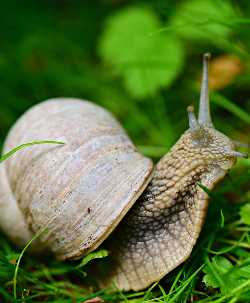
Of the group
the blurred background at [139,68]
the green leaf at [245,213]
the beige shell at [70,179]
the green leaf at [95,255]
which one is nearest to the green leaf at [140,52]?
the blurred background at [139,68]

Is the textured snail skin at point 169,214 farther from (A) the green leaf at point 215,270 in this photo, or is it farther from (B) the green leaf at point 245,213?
(B) the green leaf at point 245,213

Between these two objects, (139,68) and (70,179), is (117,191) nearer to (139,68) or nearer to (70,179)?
(70,179)

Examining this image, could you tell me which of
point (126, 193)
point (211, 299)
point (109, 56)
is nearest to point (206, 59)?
point (126, 193)

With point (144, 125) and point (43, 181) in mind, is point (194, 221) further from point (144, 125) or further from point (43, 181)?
point (144, 125)

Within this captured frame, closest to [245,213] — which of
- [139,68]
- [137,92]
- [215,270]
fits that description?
[215,270]

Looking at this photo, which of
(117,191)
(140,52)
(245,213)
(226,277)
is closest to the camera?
(226,277)

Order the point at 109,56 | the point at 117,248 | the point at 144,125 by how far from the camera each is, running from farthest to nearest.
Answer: the point at 109,56 < the point at 144,125 < the point at 117,248
